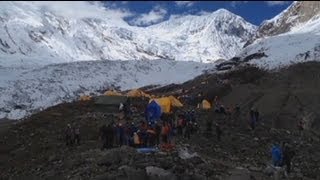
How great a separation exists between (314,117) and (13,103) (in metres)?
89.3

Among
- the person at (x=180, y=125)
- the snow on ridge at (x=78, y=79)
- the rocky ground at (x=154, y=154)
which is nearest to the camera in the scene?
the rocky ground at (x=154, y=154)

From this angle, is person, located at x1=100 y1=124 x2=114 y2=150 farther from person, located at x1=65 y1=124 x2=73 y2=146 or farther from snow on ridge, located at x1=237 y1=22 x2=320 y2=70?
snow on ridge, located at x1=237 y1=22 x2=320 y2=70

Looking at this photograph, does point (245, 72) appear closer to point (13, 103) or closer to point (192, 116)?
point (192, 116)

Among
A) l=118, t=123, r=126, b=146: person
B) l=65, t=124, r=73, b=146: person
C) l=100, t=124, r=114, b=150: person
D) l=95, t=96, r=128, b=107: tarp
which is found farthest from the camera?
l=95, t=96, r=128, b=107: tarp

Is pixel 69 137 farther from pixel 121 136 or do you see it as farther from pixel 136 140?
pixel 136 140

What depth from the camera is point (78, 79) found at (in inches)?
6196

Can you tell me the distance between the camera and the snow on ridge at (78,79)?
13862 centimetres

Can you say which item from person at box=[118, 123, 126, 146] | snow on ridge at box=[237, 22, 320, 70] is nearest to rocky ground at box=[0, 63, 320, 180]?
person at box=[118, 123, 126, 146]

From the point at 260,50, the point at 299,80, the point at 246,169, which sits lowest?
the point at 246,169

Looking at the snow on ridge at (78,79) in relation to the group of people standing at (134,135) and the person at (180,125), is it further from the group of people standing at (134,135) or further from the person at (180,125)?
the group of people standing at (134,135)

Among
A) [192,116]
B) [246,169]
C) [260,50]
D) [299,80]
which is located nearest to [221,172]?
[246,169]

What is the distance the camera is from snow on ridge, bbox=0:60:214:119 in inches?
5458

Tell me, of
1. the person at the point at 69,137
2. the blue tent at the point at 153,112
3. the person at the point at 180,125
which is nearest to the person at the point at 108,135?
the person at the point at 69,137

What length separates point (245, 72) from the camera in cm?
8756
